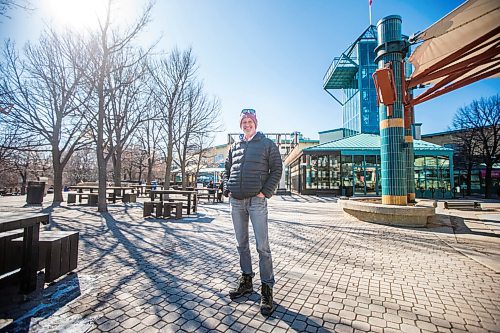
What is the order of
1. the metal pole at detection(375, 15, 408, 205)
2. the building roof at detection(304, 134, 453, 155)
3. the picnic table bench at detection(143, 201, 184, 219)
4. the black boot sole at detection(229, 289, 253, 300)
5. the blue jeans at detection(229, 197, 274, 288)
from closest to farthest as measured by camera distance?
the blue jeans at detection(229, 197, 274, 288)
the black boot sole at detection(229, 289, 253, 300)
the metal pole at detection(375, 15, 408, 205)
the picnic table bench at detection(143, 201, 184, 219)
the building roof at detection(304, 134, 453, 155)

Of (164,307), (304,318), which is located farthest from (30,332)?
(304,318)

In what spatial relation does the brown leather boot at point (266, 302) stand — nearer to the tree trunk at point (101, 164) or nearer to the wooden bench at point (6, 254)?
the wooden bench at point (6, 254)

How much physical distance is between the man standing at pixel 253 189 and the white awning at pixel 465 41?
4.24 m

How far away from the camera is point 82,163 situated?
143 ft

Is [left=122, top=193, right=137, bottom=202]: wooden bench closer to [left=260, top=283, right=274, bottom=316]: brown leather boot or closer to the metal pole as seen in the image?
the metal pole

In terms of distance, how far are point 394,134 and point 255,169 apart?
24.7ft

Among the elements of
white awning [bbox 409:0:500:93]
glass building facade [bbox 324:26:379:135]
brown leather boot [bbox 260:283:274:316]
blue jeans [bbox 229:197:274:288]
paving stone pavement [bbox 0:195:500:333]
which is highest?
glass building facade [bbox 324:26:379:135]

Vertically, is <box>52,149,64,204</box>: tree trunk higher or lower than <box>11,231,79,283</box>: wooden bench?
higher

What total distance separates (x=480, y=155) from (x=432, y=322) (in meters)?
33.9

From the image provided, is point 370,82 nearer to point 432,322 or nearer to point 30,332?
point 432,322

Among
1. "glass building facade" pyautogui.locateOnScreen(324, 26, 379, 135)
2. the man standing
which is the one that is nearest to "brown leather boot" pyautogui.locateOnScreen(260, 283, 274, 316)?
the man standing

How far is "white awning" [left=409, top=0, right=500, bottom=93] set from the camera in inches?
162

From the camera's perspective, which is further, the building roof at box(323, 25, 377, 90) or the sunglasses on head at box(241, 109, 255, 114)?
the building roof at box(323, 25, 377, 90)

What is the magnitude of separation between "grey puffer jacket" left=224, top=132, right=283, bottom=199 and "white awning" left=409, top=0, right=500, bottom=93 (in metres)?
4.22
